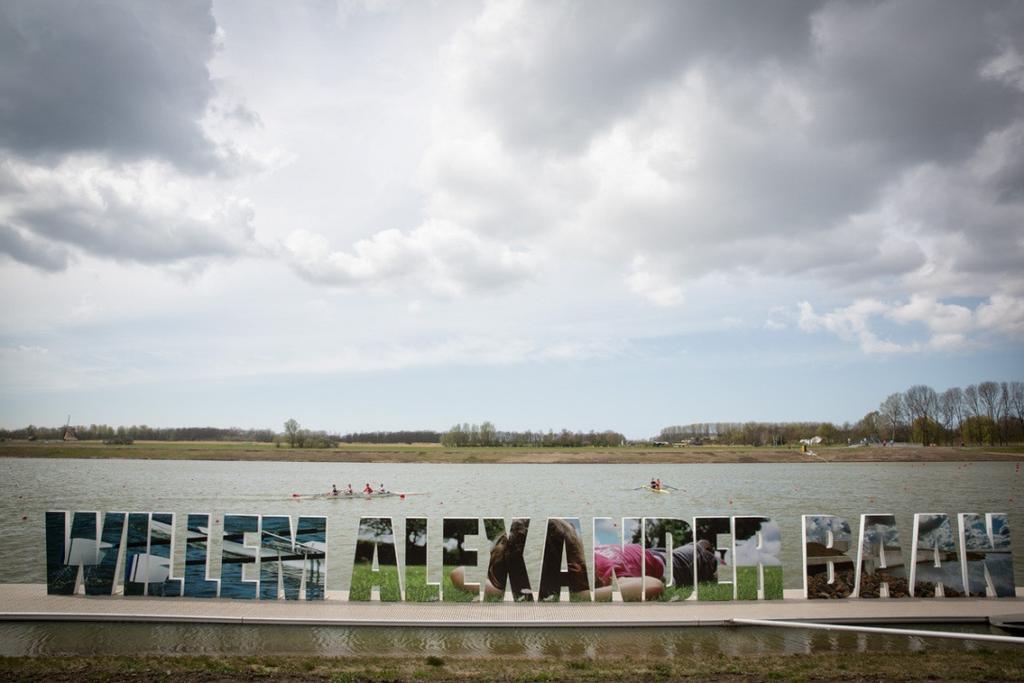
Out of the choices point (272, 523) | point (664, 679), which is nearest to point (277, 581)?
point (272, 523)

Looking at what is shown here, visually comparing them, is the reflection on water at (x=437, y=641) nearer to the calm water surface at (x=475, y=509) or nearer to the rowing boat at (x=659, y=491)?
the calm water surface at (x=475, y=509)

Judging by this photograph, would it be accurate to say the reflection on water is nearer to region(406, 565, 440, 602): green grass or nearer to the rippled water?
region(406, 565, 440, 602): green grass

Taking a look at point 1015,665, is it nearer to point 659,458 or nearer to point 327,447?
point 659,458

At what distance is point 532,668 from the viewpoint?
37.0 ft

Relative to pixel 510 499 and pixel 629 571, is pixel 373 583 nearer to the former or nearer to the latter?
pixel 629 571

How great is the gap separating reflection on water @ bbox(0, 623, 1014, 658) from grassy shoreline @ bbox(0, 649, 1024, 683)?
62 centimetres

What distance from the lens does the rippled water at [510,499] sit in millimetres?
33156

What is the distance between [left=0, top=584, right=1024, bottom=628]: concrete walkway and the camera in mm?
14258

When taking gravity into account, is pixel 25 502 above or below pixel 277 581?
below

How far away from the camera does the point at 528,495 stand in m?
72.1

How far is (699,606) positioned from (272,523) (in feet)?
36.5

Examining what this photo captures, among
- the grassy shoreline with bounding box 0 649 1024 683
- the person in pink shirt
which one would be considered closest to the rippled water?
the person in pink shirt

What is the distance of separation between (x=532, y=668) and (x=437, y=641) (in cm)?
287

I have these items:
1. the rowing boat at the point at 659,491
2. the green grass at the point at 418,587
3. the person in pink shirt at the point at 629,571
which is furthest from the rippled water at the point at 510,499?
the person in pink shirt at the point at 629,571
